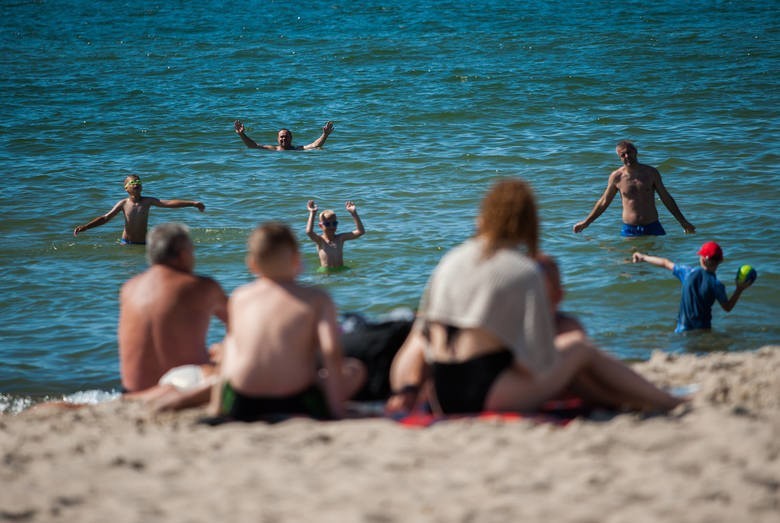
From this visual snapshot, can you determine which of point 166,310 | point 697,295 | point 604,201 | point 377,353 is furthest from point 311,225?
point 377,353

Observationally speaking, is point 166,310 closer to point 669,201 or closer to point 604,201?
point 604,201

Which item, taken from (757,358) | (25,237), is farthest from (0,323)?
(757,358)

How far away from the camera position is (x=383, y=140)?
74.7 feet

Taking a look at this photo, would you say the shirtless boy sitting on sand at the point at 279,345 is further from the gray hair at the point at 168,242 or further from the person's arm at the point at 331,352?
the gray hair at the point at 168,242

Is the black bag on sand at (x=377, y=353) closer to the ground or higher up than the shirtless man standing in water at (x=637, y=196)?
closer to the ground

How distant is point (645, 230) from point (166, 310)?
867cm

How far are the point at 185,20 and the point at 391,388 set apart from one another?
3602 cm

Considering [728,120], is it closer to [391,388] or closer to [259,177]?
[259,177]

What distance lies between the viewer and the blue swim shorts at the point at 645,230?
44.3ft

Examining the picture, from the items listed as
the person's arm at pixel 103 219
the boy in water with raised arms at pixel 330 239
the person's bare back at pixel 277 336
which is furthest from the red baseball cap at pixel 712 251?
the person's arm at pixel 103 219

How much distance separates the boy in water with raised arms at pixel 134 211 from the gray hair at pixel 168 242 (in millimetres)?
8042

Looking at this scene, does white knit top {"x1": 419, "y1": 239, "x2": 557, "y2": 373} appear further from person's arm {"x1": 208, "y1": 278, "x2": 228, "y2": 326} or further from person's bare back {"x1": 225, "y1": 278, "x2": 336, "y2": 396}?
person's arm {"x1": 208, "y1": 278, "x2": 228, "y2": 326}

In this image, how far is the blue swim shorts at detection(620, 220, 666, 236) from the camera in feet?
44.3

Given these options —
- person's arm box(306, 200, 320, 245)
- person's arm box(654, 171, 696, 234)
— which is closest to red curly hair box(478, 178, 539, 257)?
person's arm box(306, 200, 320, 245)
